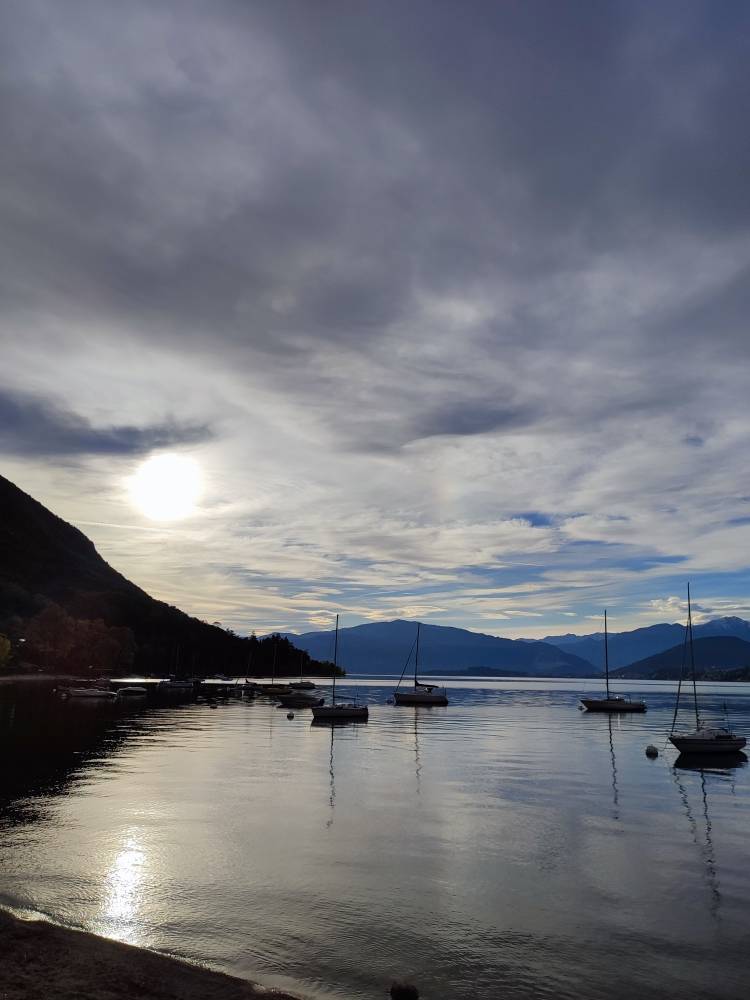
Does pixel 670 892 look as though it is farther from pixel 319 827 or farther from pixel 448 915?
pixel 319 827

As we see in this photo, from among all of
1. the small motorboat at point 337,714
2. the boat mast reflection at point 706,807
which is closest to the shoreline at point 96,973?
the boat mast reflection at point 706,807

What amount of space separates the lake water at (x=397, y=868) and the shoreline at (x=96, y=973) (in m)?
1.36

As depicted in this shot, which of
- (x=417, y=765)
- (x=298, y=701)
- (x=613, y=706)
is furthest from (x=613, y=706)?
(x=417, y=765)

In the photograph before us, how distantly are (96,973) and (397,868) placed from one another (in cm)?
1532

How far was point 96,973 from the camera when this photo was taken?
58.4 feet

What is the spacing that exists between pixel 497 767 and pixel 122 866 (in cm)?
4183

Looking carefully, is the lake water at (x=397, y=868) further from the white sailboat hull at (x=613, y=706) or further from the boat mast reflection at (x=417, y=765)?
the white sailboat hull at (x=613, y=706)

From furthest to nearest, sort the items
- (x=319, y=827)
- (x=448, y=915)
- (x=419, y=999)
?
(x=319, y=827), (x=448, y=915), (x=419, y=999)

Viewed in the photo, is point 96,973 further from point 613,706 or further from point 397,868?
point 613,706

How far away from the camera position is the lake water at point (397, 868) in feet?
67.8

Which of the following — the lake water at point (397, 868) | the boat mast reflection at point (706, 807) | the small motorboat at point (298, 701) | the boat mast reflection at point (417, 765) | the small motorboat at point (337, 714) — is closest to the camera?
the lake water at point (397, 868)

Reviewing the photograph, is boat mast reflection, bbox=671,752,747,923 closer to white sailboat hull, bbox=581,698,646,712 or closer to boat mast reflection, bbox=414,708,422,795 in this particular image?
boat mast reflection, bbox=414,708,422,795

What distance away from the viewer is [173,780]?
168 ft

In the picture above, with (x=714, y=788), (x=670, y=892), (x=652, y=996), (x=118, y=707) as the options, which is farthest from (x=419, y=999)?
(x=118, y=707)
